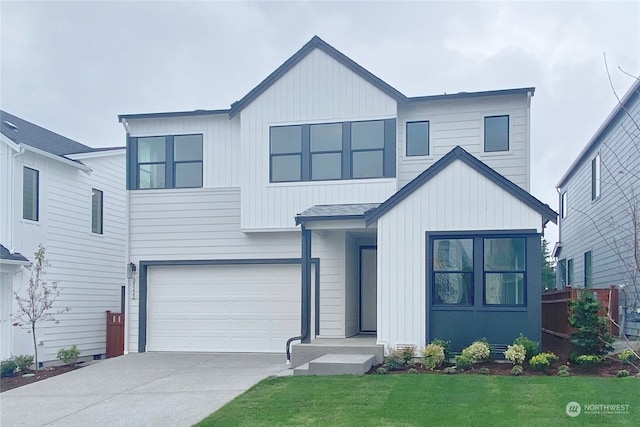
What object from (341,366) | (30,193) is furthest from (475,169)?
(30,193)

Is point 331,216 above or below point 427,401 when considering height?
above

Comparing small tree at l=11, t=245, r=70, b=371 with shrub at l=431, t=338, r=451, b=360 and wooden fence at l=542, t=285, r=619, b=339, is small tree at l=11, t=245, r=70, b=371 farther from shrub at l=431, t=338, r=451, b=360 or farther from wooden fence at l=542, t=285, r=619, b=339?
wooden fence at l=542, t=285, r=619, b=339

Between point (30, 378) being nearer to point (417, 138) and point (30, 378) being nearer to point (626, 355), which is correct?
point (417, 138)

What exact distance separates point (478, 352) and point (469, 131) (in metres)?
5.46

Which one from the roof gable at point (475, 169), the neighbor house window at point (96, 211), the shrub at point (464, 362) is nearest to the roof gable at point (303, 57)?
the roof gable at point (475, 169)

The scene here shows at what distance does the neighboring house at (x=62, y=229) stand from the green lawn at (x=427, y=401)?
818 centimetres

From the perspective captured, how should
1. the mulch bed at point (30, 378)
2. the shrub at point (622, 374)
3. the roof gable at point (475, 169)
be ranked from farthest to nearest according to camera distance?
the mulch bed at point (30, 378) → the roof gable at point (475, 169) → the shrub at point (622, 374)

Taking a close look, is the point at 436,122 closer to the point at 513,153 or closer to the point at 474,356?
the point at 513,153

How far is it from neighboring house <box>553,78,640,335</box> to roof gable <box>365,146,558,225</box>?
1256 millimetres

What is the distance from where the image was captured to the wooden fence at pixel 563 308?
564 inches

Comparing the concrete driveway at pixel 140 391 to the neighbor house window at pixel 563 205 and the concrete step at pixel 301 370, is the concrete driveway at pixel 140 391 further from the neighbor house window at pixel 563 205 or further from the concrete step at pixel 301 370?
the neighbor house window at pixel 563 205

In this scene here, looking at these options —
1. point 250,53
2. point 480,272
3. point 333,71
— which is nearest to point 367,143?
point 333,71

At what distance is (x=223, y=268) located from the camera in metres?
15.8

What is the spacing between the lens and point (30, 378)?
1325 cm
